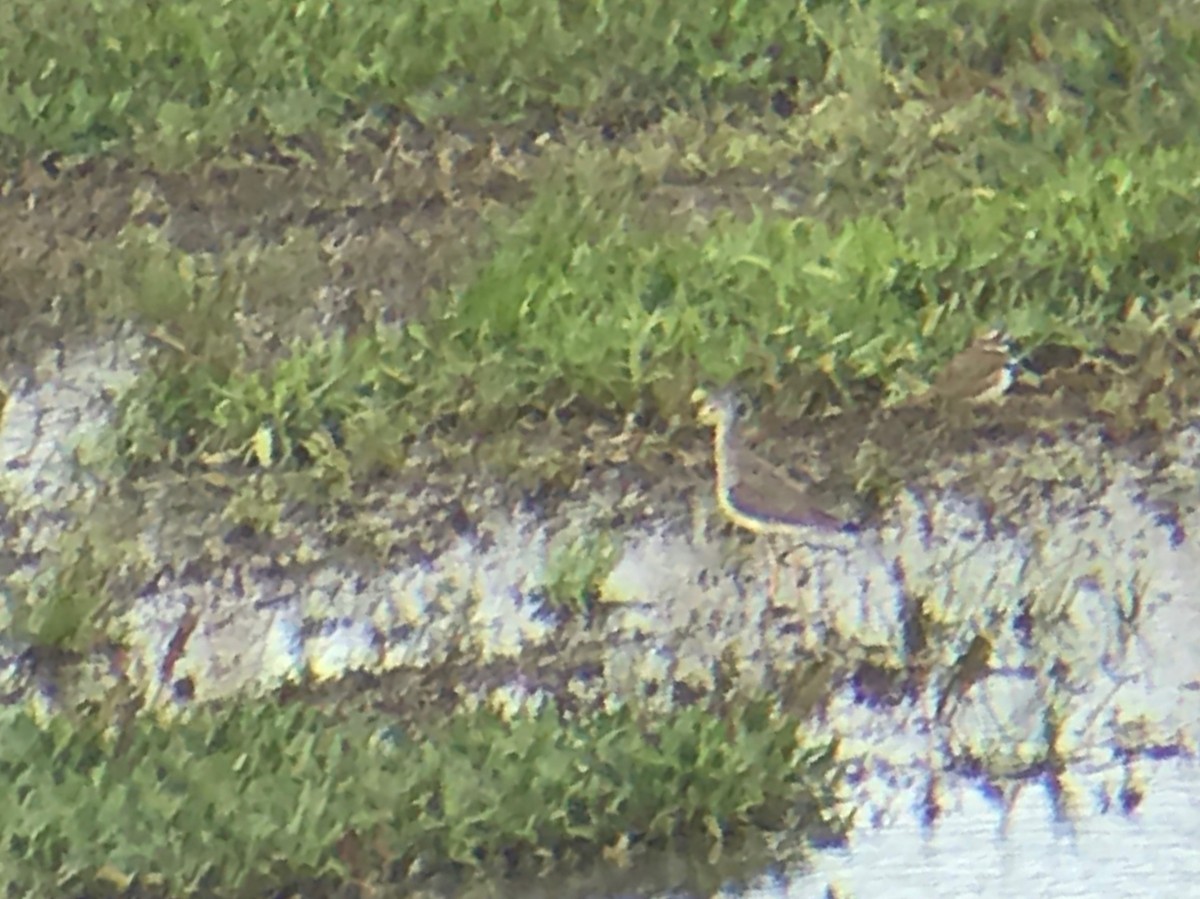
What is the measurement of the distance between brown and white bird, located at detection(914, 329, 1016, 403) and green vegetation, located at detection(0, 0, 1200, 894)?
1 centimetres

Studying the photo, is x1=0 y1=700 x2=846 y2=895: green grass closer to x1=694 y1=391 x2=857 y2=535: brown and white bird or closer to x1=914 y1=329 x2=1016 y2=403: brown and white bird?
x1=694 y1=391 x2=857 y2=535: brown and white bird

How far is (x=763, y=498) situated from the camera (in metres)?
0.81

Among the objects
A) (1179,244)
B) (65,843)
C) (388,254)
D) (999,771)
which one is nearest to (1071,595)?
(999,771)

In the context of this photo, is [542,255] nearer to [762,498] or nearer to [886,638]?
[762,498]

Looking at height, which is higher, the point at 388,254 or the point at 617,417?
the point at 388,254

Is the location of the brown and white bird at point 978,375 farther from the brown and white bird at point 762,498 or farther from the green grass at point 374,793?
the green grass at point 374,793

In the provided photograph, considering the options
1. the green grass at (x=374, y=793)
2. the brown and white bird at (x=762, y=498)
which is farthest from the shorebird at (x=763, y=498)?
the green grass at (x=374, y=793)

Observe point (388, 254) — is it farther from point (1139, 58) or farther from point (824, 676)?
point (1139, 58)

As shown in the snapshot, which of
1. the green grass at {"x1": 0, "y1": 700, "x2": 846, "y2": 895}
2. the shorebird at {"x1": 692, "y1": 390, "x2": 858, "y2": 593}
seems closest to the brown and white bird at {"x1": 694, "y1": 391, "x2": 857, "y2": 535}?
the shorebird at {"x1": 692, "y1": 390, "x2": 858, "y2": 593}

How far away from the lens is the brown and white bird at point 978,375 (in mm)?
826

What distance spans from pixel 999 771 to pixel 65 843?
1.62ft

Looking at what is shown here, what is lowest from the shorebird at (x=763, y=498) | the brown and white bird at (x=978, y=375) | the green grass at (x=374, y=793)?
the green grass at (x=374, y=793)

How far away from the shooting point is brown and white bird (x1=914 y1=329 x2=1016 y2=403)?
0.83m

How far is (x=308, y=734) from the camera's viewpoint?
30.0 inches
